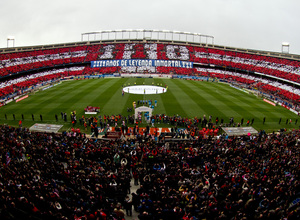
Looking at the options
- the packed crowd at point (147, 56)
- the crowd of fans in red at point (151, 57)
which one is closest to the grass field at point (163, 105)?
the crowd of fans in red at point (151, 57)

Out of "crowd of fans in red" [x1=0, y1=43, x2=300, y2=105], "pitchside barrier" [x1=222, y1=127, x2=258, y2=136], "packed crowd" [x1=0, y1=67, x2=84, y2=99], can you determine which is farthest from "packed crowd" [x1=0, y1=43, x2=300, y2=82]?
"pitchside barrier" [x1=222, y1=127, x2=258, y2=136]

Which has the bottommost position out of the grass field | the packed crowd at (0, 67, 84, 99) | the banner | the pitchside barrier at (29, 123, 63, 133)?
the pitchside barrier at (29, 123, 63, 133)

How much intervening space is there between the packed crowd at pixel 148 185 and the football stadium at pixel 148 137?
68 millimetres

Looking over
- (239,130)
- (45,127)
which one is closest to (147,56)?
(239,130)

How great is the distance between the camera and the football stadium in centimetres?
1018

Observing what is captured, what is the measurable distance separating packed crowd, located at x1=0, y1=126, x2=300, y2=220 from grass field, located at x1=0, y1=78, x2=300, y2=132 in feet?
49.3

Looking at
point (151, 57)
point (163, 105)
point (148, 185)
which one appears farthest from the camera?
point (151, 57)

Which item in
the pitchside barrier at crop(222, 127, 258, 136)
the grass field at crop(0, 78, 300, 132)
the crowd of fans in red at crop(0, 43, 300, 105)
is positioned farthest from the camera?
the crowd of fans in red at crop(0, 43, 300, 105)

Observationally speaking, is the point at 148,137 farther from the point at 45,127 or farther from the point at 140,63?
the point at 140,63

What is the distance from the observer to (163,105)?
38375mm

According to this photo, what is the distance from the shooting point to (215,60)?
8138 centimetres

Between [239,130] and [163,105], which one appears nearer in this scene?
[239,130]

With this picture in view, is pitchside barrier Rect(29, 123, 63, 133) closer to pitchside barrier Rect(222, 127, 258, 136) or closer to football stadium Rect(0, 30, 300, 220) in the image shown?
football stadium Rect(0, 30, 300, 220)

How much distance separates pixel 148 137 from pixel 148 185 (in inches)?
439
